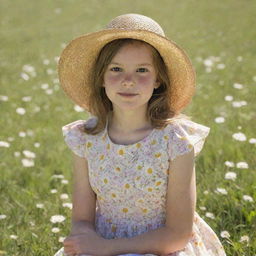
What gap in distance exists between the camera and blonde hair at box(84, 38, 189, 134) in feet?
7.78

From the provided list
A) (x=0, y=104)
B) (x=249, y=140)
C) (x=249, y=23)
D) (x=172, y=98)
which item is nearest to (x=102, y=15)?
(x=249, y=23)

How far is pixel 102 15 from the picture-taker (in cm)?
1112

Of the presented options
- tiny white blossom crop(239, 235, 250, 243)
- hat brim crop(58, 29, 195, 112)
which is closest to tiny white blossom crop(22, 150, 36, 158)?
hat brim crop(58, 29, 195, 112)

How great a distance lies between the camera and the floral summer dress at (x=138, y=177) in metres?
2.37

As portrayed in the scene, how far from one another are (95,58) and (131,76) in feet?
1.07

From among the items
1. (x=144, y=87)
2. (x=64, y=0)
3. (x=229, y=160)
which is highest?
(x=144, y=87)

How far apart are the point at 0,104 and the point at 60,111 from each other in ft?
2.18

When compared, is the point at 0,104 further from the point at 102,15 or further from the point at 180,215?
the point at 102,15

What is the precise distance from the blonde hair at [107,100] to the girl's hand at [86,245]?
19.5 inches

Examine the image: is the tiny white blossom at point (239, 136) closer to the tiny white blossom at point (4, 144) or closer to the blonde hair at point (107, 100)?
the blonde hair at point (107, 100)

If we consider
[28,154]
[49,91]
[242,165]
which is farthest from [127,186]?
[49,91]

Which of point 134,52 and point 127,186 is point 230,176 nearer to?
point 127,186

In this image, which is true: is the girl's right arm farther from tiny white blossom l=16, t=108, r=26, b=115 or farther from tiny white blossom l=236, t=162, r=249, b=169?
tiny white blossom l=16, t=108, r=26, b=115

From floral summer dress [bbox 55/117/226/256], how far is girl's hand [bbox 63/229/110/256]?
0.15m
